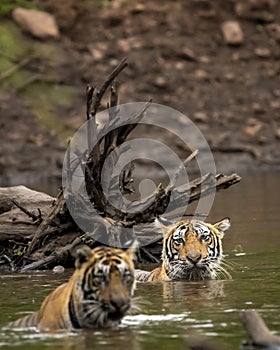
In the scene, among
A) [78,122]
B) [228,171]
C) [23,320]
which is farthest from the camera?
[78,122]

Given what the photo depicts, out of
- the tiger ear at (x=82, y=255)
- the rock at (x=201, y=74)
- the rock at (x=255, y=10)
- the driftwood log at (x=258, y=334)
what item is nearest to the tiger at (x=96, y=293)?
the tiger ear at (x=82, y=255)

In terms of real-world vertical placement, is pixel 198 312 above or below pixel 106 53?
above

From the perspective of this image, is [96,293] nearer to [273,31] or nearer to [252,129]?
[252,129]

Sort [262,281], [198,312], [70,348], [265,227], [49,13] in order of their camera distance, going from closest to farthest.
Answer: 1. [70,348]
2. [198,312]
3. [262,281]
4. [265,227]
5. [49,13]

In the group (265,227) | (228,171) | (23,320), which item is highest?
(23,320)

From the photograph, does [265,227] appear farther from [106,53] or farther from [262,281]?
[106,53]

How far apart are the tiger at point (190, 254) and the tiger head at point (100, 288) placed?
9.80ft

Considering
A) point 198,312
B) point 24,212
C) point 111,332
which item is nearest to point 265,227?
point 24,212

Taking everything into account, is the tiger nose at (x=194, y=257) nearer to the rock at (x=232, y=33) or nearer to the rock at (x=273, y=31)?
the rock at (x=232, y=33)

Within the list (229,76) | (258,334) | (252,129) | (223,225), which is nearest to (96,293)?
(258,334)

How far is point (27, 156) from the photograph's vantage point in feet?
87.9

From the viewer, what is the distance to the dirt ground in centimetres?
2789

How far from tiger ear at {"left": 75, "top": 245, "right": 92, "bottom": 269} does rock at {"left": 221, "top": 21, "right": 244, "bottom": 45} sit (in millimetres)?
23155

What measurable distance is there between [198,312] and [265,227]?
661cm
